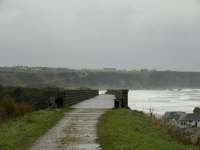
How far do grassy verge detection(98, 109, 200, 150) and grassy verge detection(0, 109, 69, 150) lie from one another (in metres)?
1.98

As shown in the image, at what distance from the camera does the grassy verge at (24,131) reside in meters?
14.7

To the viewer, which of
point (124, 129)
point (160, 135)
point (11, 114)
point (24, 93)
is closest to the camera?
point (160, 135)

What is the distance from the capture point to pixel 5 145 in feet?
47.1

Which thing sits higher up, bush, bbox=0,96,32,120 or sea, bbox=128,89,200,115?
bush, bbox=0,96,32,120

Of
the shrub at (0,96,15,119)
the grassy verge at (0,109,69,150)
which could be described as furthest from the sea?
the grassy verge at (0,109,69,150)

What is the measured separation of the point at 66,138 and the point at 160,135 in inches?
126

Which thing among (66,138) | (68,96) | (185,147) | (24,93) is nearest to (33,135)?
(66,138)

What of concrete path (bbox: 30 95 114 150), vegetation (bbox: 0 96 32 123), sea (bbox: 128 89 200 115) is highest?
vegetation (bbox: 0 96 32 123)

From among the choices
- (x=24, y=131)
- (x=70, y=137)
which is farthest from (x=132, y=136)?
(x=24, y=131)

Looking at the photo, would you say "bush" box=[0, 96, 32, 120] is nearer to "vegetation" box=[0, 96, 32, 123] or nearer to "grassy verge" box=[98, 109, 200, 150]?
"vegetation" box=[0, 96, 32, 123]

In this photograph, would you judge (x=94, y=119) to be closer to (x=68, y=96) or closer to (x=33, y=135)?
(x=33, y=135)

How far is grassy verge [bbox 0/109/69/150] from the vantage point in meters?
14.7

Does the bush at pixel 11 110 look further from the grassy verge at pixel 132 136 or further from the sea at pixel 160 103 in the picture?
the sea at pixel 160 103

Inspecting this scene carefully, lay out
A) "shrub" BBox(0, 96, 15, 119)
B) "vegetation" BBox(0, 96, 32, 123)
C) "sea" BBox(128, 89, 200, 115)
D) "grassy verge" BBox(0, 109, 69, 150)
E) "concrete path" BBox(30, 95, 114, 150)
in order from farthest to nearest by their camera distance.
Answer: "sea" BBox(128, 89, 200, 115) < "shrub" BBox(0, 96, 15, 119) < "vegetation" BBox(0, 96, 32, 123) < "grassy verge" BBox(0, 109, 69, 150) < "concrete path" BBox(30, 95, 114, 150)
